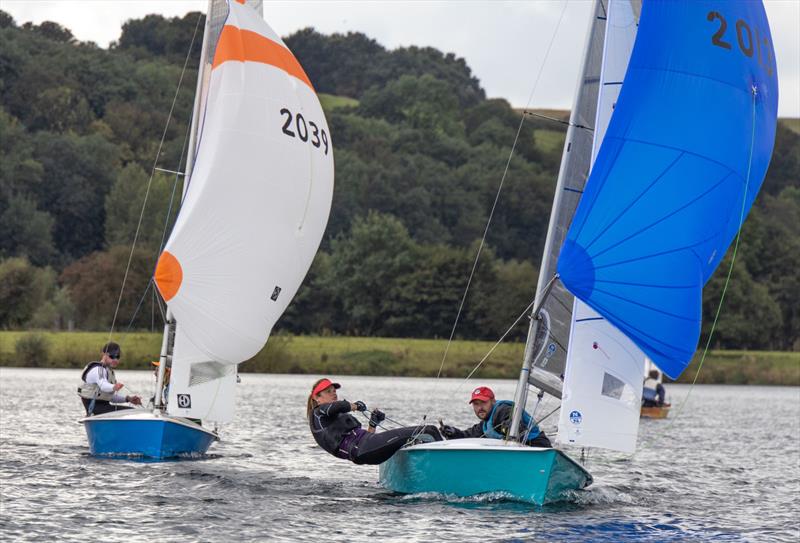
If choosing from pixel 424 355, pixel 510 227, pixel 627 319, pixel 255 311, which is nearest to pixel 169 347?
pixel 255 311

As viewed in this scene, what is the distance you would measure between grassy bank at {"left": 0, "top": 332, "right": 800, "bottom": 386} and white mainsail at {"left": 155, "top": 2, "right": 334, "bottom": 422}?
3479 centimetres

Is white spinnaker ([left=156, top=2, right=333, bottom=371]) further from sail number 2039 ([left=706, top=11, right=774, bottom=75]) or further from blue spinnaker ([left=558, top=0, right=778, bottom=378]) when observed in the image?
sail number 2039 ([left=706, top=11, right=774, bottom=75])

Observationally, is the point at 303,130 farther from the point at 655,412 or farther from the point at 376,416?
the point at 655,412

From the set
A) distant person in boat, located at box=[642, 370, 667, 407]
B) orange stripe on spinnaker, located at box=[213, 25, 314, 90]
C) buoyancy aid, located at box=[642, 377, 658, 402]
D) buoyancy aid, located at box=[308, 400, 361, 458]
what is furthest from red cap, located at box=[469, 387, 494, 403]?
buoyancy aid, located at box=[642, 377, 658, 402]

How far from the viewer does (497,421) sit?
53.8 ft

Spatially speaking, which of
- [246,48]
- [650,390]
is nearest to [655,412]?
[650,390]

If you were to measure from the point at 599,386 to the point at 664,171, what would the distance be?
258 centimetres

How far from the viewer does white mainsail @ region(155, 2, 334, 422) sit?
18.8 metres

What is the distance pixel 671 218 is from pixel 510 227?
86.7 metres

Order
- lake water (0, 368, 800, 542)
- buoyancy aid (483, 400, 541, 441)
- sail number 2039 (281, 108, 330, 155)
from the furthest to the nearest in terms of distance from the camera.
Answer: sail number 2039 (281, 108, 330, 155) < buoyancy aid (483, 400, 541, 441) < lake water (0, 368, 800, 542)

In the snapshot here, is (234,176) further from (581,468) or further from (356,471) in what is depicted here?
(581,468)

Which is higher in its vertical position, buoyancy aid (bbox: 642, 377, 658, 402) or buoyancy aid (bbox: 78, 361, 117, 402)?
buoyancy aid (bbox: 642, 377, 658, 402)

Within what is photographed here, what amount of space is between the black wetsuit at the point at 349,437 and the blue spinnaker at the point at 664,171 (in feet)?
10.8

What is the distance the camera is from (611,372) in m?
16.0
